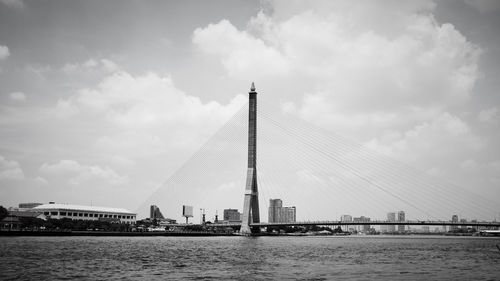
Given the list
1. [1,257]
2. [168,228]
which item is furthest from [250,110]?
[1,257]

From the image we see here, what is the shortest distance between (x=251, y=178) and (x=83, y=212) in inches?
3316

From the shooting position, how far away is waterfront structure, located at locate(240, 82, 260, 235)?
116 m

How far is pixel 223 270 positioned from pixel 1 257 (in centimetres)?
2101

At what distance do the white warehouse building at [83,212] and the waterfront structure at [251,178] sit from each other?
74.0 metres

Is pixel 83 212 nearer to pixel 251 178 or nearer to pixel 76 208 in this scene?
pixel 76 208

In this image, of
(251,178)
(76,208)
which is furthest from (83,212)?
(251,178)

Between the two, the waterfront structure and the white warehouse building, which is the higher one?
the waterfront structure

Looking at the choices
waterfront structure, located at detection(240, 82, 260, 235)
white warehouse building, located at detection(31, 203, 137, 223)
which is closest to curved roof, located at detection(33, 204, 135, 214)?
white warehouse building, located at detection(31, 203, 137, 223)

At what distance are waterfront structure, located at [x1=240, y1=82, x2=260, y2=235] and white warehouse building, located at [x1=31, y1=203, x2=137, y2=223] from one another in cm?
7397

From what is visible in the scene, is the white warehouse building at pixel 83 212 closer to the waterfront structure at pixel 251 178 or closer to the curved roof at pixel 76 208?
the curved roof at pixel 76 208

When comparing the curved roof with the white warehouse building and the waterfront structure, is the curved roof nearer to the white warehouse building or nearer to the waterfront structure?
the white warehouse building

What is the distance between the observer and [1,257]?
40.5m

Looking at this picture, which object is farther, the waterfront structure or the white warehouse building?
the white warehouse building

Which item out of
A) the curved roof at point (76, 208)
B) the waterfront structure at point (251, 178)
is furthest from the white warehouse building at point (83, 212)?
the waterfront structure at point (251, 178)
